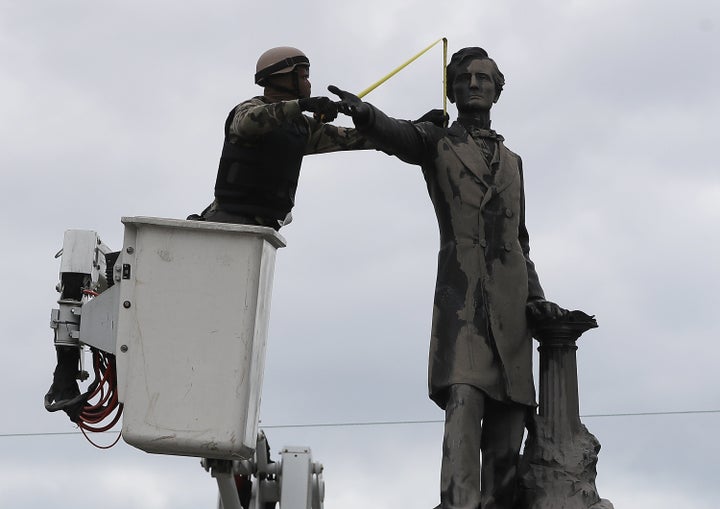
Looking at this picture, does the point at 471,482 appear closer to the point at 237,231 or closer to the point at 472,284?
the point at 472,284

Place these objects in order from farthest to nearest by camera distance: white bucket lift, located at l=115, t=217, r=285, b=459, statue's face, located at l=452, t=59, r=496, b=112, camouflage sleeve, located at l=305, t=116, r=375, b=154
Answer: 1. camouflage sleeve, located at l=305, t=116, r=375, b=154
2. statue's face, located at l=452, t=59, r=496, b=112
3. white bucket lift, located at l=115, t=217, r=285, b=459

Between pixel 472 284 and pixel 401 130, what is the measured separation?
95 centimetres

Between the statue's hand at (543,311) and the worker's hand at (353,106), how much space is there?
1.46 m

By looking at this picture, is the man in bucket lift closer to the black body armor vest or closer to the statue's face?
the black body armor vest

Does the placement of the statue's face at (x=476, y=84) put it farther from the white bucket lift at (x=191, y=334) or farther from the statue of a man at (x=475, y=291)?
the white bucket lift at (x=191, y=334)

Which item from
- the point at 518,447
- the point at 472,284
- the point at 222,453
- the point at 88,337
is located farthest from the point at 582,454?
the point at 88,337

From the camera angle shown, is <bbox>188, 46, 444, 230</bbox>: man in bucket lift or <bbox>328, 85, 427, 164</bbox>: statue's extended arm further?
<bbox>188, 46, 444, 230</bbox>: man in bucket lift

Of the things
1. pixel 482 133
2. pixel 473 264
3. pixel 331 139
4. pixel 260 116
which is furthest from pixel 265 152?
pixel 473 264

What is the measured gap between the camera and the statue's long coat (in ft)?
34.7

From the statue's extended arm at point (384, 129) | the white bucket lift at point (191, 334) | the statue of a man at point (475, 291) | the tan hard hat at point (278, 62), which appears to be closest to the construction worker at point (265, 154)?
the tan hard hat at point (278, 62)

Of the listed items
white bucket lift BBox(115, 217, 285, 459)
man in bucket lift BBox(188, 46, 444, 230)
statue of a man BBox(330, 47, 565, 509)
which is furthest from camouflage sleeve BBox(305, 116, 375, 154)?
white bucket lift BBox(115, 217, 285, 459)

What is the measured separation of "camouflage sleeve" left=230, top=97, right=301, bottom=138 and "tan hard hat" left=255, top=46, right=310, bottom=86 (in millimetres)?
260

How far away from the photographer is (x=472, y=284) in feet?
35.1

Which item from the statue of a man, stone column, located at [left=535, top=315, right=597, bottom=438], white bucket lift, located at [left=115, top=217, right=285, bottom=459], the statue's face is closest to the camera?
white bucket lift, located at [left=115, top=217, right=285, bottom=459]
